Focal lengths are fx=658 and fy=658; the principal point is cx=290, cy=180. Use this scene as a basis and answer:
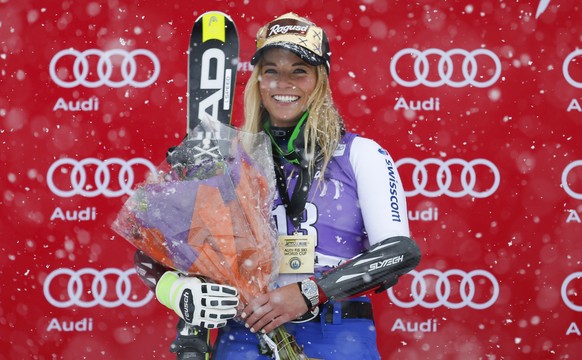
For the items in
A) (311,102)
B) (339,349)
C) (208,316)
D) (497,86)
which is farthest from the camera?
(497,86)

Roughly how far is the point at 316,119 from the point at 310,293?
1.96ft

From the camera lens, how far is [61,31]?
12.2 ft

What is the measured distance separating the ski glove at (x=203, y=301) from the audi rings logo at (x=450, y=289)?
6.98 ft

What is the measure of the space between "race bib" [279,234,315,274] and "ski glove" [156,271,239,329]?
10.4 inches

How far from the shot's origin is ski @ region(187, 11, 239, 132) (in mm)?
2680

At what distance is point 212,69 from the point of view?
2.76 metres

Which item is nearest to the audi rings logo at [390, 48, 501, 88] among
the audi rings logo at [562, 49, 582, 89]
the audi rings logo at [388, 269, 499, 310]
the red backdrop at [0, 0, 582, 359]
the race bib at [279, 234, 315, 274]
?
the red backdrop at [0, 0, 582, 359]

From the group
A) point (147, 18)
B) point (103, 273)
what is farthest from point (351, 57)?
point (103, 273)

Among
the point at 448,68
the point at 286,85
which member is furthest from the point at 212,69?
the point at 448,68

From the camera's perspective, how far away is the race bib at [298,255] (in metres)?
2.05

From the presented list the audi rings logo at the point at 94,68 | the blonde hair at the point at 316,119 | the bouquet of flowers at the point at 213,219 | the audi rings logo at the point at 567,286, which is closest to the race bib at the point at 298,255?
the bouquet of flowers at the point at 213,219

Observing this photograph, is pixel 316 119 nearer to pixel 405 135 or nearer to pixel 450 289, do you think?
pixel 405 135

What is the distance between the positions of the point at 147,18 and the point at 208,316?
241cm

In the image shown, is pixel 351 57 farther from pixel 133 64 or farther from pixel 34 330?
pixel 34 330
